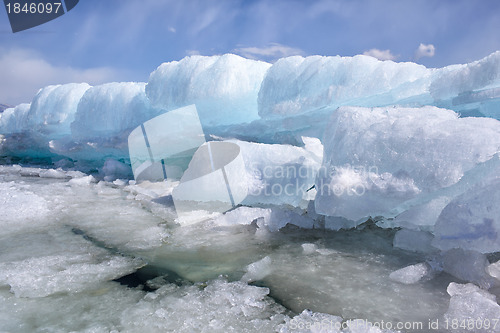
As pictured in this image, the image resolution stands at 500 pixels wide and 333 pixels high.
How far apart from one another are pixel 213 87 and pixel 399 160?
12.9 feet

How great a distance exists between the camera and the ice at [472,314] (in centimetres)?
158

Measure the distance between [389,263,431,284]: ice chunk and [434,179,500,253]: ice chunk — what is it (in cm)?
21

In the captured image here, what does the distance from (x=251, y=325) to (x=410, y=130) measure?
2061mm

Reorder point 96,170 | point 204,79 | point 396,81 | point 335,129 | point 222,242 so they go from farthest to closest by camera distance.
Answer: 1. point 96,170
2. point 204,79
3. point 396,81
4. point 335,129
5. point 222,242

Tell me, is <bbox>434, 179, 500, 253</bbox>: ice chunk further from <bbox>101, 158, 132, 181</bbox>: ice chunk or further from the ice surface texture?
<bbox>101, 158, 132, 181</bbox>: ice chunk

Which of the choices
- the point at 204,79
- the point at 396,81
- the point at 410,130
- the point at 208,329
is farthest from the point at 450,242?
the point at 204,79

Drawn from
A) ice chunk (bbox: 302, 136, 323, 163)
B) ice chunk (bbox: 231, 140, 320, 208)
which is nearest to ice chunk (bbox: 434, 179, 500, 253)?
ice chunk (bbox: 231, 140, 320, 208)

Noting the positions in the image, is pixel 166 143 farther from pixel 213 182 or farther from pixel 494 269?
pixel 494 269

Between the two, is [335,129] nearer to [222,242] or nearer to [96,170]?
[222,242]

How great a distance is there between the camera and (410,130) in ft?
9.04

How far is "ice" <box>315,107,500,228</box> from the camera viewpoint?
243 cm

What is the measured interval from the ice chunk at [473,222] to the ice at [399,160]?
0.81ft

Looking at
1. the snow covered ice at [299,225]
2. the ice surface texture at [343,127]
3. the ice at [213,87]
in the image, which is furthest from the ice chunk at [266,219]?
the ice at [213,87]

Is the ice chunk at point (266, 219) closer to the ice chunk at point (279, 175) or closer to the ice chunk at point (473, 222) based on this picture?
the ice chunk at point (279, 175)
